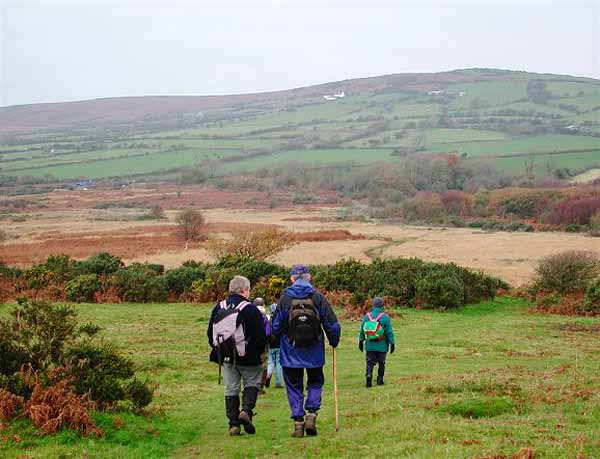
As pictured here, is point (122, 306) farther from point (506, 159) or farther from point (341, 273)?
point (506, 159)

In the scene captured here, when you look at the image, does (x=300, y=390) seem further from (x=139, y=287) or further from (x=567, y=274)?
(x=567, y=274)

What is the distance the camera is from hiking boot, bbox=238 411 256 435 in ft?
33.8

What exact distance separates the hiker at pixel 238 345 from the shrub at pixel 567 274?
24452 millimetres

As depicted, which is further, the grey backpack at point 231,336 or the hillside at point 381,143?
the hillside at point 381,143

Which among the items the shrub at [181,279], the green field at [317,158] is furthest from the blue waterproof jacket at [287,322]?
the green field at [317,158]

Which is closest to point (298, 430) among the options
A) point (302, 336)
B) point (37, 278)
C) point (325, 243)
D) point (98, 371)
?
point (302, 336)

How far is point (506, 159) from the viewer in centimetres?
12988

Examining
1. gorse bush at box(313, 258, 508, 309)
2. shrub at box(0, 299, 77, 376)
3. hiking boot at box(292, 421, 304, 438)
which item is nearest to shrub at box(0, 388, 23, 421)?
shrub at box(0, 299, 77, 376)

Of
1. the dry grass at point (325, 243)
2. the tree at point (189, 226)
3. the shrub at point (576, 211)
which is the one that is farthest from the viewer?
the shrub at point (576, 211)

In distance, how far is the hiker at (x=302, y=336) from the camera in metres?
9.88

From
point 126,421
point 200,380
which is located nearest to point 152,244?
point 200,380

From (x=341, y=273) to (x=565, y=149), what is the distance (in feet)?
364

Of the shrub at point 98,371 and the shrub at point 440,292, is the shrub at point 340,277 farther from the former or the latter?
the shrub at point 98,371

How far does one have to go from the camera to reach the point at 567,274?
32.2 metres
